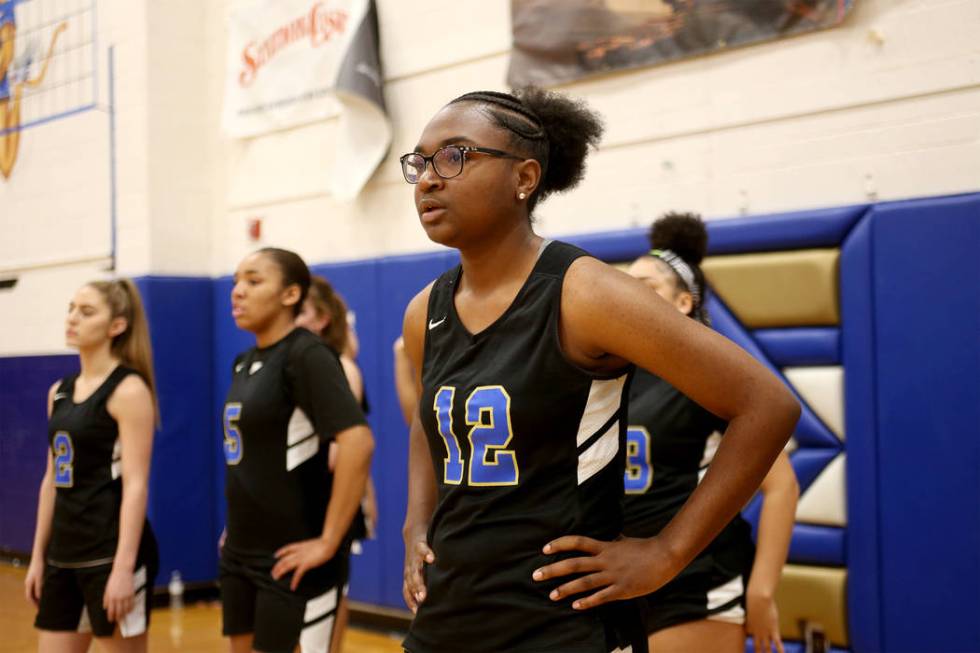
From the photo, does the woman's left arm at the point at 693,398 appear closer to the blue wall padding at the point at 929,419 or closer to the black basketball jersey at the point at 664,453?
the black basketball jersey at the point at 664,453

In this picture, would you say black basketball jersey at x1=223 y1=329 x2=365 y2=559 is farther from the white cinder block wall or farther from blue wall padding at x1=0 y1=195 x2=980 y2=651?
the white cinder block wall

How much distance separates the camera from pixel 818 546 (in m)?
3.60

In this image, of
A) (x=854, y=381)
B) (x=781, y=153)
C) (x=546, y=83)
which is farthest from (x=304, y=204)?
(x=854, y=381)

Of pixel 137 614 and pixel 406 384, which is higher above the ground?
pixel 406 384

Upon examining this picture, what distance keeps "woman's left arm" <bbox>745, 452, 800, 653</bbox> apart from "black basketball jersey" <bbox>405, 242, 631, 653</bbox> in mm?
1032

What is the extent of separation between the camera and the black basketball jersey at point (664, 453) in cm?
238

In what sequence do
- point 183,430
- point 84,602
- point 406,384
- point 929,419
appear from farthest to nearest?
point 183,430 → point 406,384 → point 929,419 → point 84,602

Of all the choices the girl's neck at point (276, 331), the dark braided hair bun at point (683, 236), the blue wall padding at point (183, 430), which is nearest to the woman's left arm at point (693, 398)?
the dark braided hair bun at point (683, 236)

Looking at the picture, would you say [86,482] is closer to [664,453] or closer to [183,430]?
[664,453]

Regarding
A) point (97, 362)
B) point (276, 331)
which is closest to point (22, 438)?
point (97, 362)

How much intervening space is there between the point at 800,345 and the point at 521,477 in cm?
244

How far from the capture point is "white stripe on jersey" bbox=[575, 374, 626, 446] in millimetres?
1481

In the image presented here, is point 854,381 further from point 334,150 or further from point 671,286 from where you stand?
point 334,150

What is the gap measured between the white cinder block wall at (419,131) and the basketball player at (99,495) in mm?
1990
